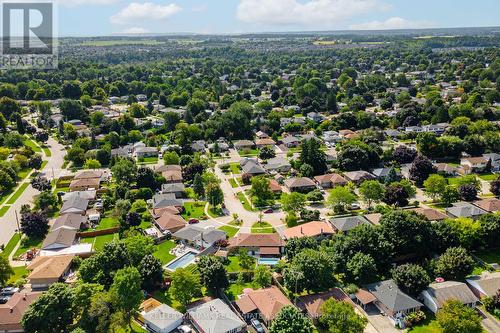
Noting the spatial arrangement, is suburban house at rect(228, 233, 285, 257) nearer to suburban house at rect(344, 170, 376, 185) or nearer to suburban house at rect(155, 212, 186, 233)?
suburban house at rect(155, 212, 186, 233)

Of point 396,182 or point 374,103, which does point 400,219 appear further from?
point 374,103

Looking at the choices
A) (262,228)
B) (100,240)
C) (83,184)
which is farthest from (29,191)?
(262,228)

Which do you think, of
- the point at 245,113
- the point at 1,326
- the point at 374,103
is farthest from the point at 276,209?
the point at 374,103

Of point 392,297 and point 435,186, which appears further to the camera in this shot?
point 435,186

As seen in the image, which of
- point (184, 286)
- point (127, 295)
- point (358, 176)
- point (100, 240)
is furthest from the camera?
point (358, 176)

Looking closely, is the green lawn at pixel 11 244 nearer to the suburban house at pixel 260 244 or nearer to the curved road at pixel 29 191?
the curved road at pixel 29 191

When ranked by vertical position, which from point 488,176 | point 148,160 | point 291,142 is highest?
point 291,142

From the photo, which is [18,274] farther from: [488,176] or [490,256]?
[488,176]

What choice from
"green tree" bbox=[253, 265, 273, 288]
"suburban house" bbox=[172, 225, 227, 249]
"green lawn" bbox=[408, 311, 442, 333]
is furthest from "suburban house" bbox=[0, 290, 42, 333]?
"green lawn" bbox=[408, 311, 442, 333]
